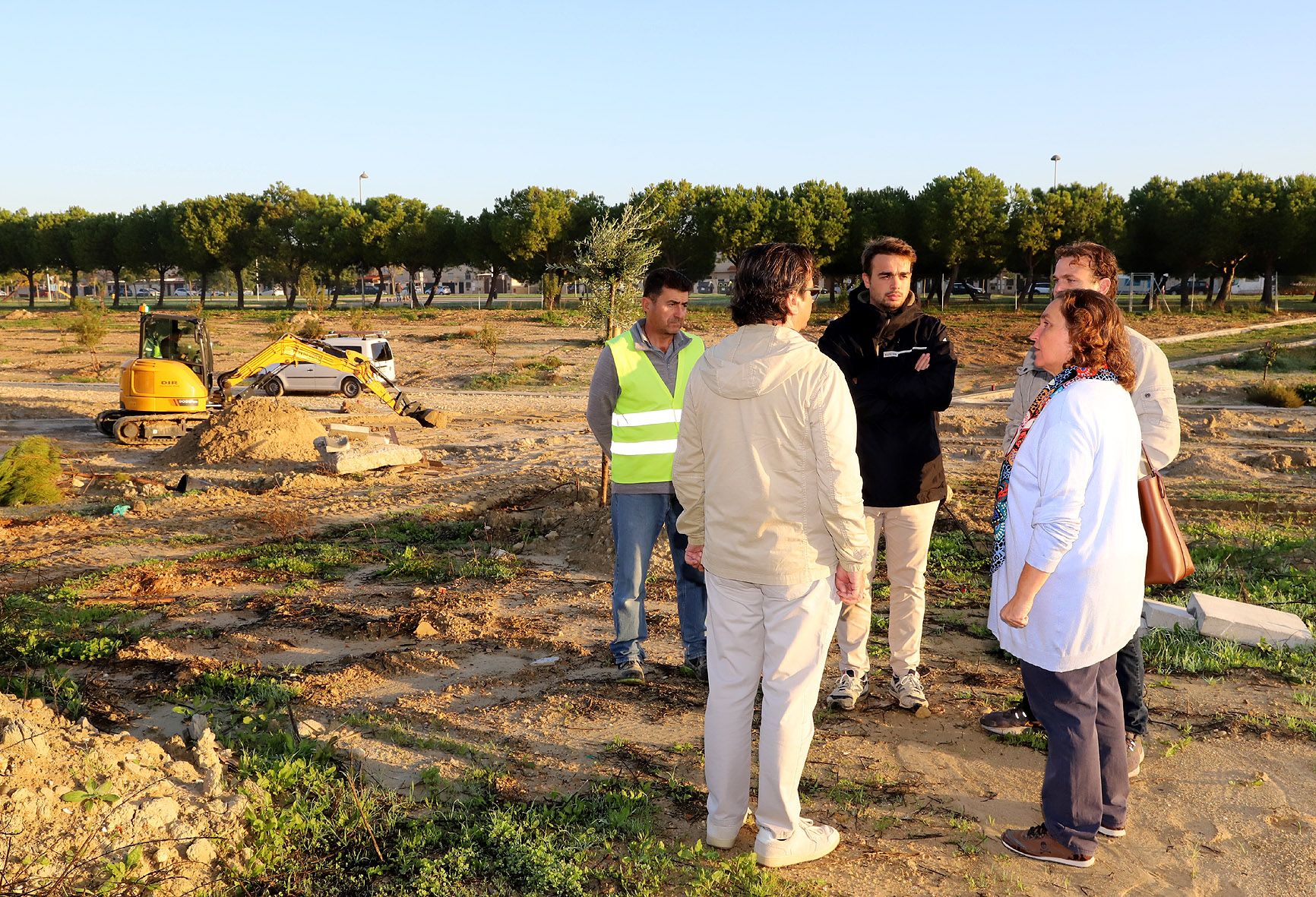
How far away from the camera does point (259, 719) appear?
466cm

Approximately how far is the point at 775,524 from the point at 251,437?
1277cm

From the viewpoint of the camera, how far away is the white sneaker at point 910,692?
16.1ft

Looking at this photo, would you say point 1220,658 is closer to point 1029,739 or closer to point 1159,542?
point 1029,739

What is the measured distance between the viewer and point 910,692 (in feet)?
16.1

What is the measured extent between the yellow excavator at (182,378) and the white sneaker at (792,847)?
15.0 meters

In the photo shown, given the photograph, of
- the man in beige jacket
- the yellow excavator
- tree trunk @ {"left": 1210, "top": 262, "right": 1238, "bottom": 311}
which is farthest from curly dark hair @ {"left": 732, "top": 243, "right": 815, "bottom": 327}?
tree trunk @ {"left": 1210, "top": 262, "right": 1238, "bottom": 311}

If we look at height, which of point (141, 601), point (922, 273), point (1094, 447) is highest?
point (922, 273)

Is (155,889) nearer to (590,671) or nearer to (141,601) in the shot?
(590,671)

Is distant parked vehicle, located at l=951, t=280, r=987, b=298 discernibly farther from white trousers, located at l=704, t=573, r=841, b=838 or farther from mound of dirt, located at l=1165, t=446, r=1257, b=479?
white trousers, located at l=704, t=573, r=841, b=838

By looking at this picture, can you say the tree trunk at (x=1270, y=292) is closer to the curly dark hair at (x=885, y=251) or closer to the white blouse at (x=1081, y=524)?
the curly dark hair at (x=885, y=251)

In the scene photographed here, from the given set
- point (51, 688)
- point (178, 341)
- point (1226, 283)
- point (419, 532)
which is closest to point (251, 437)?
point (178, 341)

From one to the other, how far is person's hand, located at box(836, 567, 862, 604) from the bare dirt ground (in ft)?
3.27

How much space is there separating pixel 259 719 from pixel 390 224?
56.3 meters

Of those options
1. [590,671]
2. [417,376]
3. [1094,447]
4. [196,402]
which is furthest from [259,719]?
[417,376]
